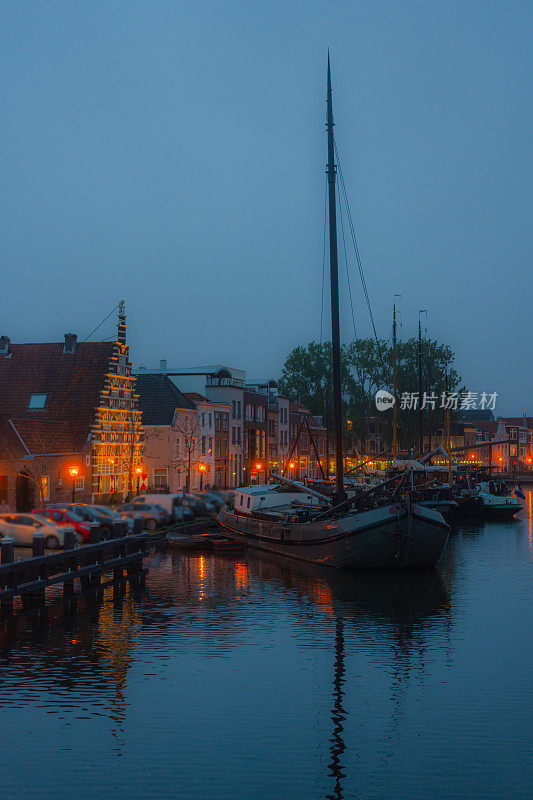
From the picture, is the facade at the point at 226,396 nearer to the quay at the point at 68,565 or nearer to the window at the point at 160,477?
the window at the point at 160,477

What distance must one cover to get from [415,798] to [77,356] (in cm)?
6011

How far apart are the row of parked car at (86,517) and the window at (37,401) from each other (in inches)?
551

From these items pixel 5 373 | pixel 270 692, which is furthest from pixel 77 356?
pixel 270 692

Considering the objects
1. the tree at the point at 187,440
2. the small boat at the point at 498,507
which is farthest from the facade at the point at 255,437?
the small boat at the point at 498,507

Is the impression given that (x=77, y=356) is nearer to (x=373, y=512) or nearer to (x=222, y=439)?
(x=222, y=439)

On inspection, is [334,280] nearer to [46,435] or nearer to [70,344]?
[46,435]

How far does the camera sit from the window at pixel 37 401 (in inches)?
2724

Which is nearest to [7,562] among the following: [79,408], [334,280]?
[334,280]

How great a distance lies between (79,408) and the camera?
68438 mm

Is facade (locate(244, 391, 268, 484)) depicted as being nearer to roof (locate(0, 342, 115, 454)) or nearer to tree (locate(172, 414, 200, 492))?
tree (locate(172, 414, 200, 492))

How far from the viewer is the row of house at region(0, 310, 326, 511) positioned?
5856cm

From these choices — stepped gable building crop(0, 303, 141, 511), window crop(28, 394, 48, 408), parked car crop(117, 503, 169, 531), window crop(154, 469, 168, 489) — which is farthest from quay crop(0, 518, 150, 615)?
window crop(154, 469, 168, 489)

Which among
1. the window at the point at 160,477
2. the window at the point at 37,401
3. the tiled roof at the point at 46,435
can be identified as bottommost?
the window at the point at 160,477

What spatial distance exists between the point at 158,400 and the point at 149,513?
28940mm
